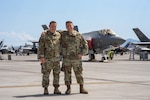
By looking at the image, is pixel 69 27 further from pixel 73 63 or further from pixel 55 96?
pixel 55 96

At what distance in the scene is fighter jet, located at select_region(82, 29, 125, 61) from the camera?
39.3 metres

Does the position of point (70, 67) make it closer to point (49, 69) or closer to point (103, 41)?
point (49, 69)

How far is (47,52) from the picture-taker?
402 inches

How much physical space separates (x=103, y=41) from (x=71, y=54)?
29.4 meters

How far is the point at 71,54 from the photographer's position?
10344 millimetres

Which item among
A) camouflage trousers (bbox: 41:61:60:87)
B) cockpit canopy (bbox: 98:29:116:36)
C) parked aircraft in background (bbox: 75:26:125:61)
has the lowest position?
camouflage trousers (bbox: 41:61:60:87)

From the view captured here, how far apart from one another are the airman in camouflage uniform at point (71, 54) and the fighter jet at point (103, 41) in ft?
93.5

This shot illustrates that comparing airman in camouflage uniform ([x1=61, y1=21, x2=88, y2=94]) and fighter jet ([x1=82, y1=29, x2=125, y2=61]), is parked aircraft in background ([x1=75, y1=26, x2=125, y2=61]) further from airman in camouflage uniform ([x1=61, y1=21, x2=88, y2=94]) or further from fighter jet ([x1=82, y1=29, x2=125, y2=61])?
airman in camouflage uniform ([x1=61, y1=21, x2=88, y2=94])

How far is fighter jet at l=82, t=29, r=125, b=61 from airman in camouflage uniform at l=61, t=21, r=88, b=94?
2850 cm

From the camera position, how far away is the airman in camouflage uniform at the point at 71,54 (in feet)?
33.8

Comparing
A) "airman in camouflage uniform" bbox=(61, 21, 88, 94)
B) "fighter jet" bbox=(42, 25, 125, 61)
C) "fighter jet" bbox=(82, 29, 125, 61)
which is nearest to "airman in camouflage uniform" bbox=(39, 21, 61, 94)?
"airman in camouflage uniform" bbox=(61, 21, 88, 94)

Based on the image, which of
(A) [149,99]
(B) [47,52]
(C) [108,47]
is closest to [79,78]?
(B) [47,52]

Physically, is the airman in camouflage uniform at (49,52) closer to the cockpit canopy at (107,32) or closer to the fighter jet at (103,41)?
the fighter jet at (103,41)

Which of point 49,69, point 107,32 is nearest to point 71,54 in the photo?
point 49,69
